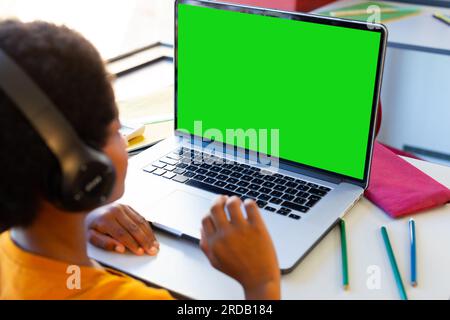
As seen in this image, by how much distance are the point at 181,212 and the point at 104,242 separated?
0.14 meters

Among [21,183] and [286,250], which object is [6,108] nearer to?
[21,183]

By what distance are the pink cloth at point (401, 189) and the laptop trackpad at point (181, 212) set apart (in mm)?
295

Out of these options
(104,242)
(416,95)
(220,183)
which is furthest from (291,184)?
(416,95)

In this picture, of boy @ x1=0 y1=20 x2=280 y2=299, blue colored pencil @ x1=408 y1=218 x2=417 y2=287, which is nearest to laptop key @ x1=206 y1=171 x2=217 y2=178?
boy @ x1=0 y1=20 x2=280 y2=299

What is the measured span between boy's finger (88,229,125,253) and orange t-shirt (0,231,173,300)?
0.14 metres

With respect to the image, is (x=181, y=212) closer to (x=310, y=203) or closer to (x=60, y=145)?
(x=310, y=203)

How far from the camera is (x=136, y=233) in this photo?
3.07 feet

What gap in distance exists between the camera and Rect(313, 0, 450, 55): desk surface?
201cm

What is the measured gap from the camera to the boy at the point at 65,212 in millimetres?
635

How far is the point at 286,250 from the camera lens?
901 mm

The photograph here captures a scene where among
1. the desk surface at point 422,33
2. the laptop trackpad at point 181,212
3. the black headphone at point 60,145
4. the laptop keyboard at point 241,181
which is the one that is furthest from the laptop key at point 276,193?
the desk surface at point 422,33

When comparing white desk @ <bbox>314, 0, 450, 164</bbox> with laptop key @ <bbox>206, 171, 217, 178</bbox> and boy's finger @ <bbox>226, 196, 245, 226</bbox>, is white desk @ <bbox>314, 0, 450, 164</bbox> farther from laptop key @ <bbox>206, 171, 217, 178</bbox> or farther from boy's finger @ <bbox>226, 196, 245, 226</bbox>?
boy's finger @ <bbox>226, 196, 245, 226</bbox>

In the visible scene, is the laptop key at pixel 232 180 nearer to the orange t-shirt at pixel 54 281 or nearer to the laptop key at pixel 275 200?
the laptop key at pixel 275 200
